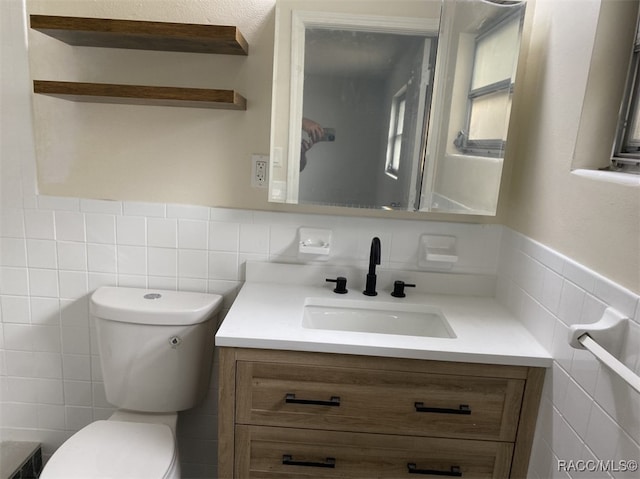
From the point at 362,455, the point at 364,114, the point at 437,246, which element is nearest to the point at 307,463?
the point at 362,455

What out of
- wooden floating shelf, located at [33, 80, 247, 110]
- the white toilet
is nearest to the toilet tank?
the white toilet

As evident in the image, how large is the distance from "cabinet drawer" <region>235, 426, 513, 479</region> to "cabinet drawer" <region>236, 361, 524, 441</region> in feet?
0.10

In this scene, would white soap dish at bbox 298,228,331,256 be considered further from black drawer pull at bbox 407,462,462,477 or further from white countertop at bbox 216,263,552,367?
black drawer pull at bbox 407,462,462,477

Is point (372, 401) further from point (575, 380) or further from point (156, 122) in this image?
point (156, 122)

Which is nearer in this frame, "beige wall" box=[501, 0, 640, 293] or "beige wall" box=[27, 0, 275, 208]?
"beige wall" box=[501, 0, 640, 293]

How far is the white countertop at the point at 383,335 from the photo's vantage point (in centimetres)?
125

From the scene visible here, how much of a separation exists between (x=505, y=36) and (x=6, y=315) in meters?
2.00

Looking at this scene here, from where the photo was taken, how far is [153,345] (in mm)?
1550

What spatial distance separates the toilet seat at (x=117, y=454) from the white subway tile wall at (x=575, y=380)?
1048 mm

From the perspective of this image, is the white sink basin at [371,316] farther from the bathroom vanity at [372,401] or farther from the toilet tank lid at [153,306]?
the toilet tank lid at [153,306]

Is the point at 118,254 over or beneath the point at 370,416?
over

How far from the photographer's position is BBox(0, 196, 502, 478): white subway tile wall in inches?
65.6

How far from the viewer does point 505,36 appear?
4.91 ft

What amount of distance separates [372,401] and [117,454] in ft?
2.48
